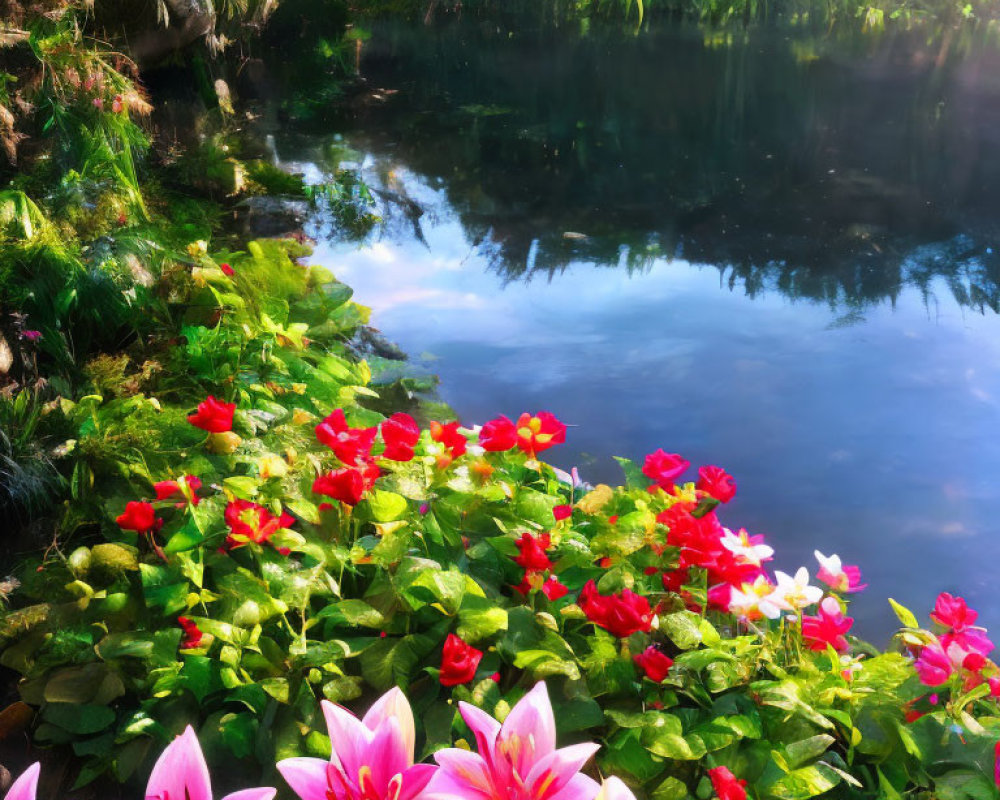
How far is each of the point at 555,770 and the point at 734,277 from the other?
397 cm

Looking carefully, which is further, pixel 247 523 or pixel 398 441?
pixel 398 441

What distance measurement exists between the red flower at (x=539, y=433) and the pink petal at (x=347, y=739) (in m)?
1.40

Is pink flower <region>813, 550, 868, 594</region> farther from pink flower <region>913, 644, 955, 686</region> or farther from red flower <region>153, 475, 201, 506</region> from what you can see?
red flower <region>153, 475, 201, 506</region>

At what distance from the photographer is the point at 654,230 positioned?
485 cm

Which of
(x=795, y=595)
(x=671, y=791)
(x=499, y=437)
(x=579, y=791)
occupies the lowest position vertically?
(x=671, y=791)

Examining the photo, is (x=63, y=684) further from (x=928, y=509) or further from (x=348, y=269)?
(x=348, y=269)

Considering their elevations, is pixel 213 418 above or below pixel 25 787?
below

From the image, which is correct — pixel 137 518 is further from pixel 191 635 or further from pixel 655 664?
pixel 655 664

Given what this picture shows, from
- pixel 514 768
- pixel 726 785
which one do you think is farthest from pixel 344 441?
pixel 514 768

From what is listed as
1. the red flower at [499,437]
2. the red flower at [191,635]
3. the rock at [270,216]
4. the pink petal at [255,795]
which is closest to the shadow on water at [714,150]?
the rock at [270,216]

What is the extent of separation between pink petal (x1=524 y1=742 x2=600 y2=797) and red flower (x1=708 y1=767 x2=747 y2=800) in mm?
798

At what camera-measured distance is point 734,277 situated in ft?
14.2

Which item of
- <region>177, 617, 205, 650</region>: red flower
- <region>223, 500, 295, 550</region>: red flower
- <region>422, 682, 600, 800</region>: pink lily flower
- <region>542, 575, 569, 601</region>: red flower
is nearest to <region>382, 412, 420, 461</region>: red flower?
<region>223, 500, 295, 550</region>: red flower

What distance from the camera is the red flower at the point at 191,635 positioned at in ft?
5.11
